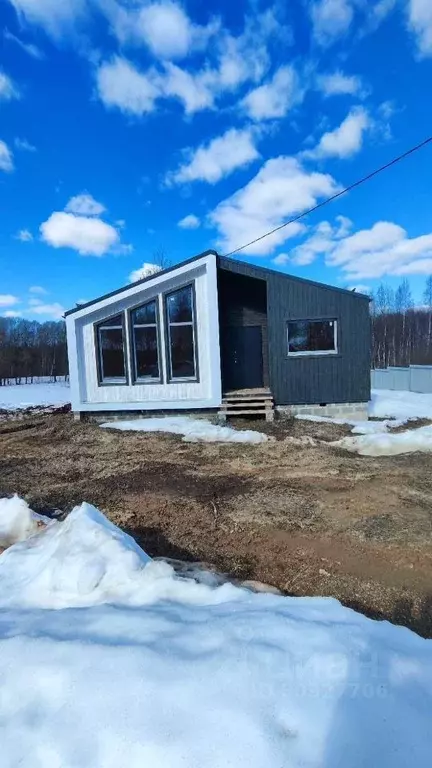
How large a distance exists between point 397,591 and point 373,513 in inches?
52.8

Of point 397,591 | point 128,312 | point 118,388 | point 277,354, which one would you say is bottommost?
point 397,591

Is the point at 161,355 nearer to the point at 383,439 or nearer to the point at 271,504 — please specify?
the point at 383,439

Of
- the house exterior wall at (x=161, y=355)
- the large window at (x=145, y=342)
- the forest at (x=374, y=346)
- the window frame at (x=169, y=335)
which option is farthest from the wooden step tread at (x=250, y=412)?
the forest at (x=374, y=346)

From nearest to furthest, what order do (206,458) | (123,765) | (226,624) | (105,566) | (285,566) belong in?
(123,765), (226,624), (105,566), (285,566), (206,458)

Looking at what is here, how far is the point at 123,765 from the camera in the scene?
1204 millimetres

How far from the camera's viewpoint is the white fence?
53.3 feet

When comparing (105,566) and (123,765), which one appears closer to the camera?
(123,765)

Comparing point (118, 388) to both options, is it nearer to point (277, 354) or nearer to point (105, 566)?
point (277, 354)

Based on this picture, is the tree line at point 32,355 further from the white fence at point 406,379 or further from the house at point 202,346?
the white fence at point 406,379

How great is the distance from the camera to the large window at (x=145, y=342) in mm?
9609

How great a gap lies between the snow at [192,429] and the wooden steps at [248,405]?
603mm

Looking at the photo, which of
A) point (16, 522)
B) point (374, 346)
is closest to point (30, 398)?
point (16, 522)

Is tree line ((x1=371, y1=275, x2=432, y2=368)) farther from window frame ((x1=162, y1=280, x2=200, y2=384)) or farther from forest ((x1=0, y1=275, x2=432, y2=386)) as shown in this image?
window frame ((x1=162, y1=280, x2=200, y2=384))

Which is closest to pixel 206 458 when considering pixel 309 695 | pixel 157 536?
pixel 157 536
